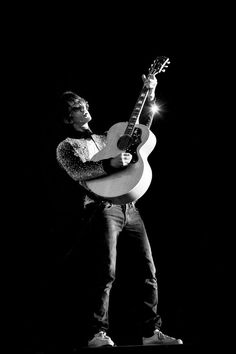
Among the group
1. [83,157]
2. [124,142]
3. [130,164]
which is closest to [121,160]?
[130,164]

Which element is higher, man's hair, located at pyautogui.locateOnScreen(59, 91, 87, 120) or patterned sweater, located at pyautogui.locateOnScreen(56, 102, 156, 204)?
man's hair, located at pyautogui.locateOnScreen(59, 91, 87, 120)

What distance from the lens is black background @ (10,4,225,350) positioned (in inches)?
132

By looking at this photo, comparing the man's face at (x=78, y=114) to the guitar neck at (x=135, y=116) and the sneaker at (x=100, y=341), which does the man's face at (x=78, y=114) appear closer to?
the guitar neck at (x=135, y=116)

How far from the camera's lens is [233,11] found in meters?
3.67

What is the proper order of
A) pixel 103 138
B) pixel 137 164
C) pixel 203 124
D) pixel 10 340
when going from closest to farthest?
pixel 137 164, pixel 103 138, pixel 10 340, pixel 203 124

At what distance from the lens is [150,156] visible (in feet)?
12.8

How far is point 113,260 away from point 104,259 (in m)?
0.06

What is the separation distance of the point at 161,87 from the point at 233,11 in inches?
34.5

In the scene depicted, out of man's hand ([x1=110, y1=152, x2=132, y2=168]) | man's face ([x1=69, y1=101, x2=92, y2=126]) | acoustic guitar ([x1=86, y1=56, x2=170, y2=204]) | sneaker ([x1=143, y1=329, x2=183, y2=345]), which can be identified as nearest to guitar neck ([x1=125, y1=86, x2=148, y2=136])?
acoustic guitar ([x1=86, y1=56, x2=170, y2=204])

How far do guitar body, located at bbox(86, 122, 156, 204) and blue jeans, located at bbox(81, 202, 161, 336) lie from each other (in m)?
0.10

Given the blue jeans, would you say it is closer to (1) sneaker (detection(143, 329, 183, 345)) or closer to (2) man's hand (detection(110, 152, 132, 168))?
(1) sneaker (detection(143, 329, 183, 345))

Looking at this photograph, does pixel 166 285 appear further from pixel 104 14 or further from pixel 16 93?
pixel 104 14

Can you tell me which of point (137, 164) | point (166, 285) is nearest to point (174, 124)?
point (137, 164)

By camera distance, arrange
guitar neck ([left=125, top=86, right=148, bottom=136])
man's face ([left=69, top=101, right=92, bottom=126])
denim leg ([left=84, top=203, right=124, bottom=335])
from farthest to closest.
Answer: man's face ([left=69, top=101, right=92, bottom=126]), guitar neck ([left=125, top=86, right=148, bottom=136]), denim leg ([left=84, top=203, right=124, bottom=335])
